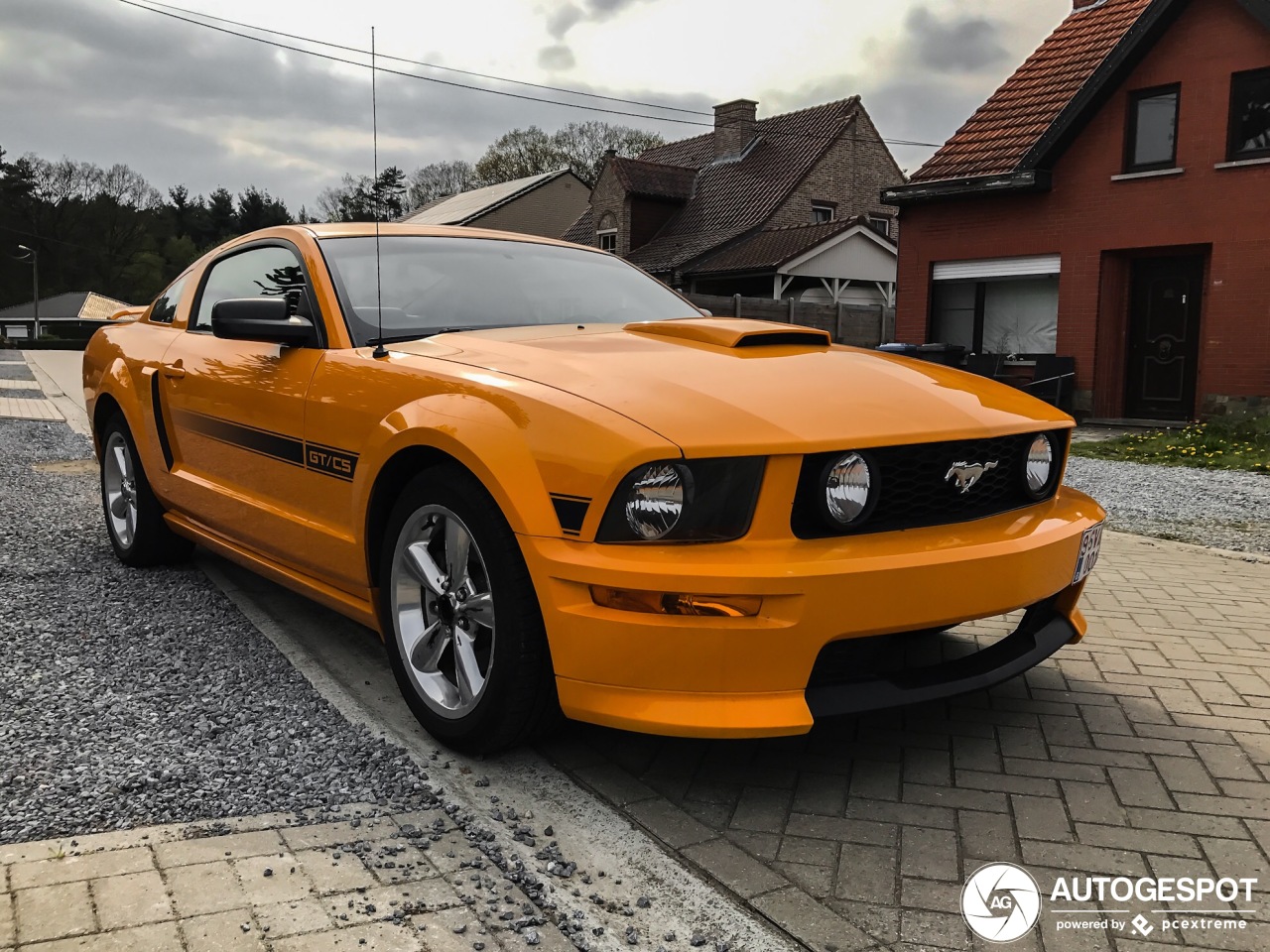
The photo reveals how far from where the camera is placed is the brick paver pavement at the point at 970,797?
2.32m

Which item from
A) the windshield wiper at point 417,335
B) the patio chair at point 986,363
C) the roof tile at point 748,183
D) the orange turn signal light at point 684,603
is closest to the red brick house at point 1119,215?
the patio chair at point 986,363

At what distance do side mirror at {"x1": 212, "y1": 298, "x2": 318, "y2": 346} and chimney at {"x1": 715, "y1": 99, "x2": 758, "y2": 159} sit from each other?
3352 centimetres

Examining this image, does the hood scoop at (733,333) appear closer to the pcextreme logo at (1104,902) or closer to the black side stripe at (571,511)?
the black side stripe at (571,511)

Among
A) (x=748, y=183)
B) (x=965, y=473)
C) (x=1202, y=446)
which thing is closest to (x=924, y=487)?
(x=965, y=473)

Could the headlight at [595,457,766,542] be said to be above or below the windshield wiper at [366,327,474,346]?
below

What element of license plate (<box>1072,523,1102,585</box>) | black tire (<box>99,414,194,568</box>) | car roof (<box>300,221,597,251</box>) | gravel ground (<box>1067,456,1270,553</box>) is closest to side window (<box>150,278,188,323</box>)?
black tire (<box>99,414,194,568</box>)

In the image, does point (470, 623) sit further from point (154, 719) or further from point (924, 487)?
point (924, 487)

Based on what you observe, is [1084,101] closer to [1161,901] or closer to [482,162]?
[1161,901]

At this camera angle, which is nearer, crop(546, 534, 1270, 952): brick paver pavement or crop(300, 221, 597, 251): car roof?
crop(546, 534, 1270, 952): brick paver pavement

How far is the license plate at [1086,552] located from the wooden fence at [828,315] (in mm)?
19477

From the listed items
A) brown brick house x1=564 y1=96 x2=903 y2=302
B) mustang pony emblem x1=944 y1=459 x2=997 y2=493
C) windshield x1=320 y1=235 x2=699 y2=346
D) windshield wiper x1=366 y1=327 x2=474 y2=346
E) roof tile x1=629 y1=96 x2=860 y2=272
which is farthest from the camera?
roof tile x1=629 y1=96 x2=860 y2=272

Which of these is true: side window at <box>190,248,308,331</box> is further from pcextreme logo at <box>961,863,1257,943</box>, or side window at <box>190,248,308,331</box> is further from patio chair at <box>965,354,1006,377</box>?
patio chair at <box>965,354,1006,377</box>

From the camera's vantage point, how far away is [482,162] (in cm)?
5884

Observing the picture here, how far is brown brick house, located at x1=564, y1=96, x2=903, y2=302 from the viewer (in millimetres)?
30125
